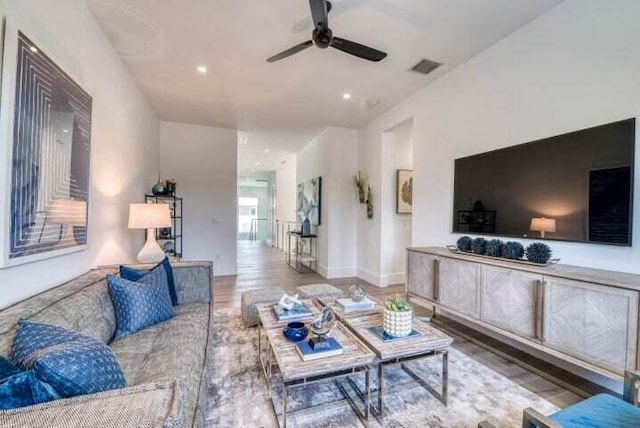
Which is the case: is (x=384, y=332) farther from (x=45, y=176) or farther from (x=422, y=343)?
(x=45, y=176)

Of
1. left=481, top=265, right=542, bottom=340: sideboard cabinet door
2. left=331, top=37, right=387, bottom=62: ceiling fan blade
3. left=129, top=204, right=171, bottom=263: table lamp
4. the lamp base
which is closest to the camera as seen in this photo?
left=481, top=265, right=542, bottom=340: sideboard cabinet door

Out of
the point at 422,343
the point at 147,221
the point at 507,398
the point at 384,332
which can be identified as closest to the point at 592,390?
the point at 507,398

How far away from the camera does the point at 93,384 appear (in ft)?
3.05

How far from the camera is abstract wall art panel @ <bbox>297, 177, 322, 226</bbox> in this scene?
19.9 feet

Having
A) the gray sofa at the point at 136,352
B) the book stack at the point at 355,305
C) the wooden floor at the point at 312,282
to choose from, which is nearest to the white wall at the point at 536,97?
the wooden floor at the point at 312,282

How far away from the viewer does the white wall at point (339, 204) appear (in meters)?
5.56

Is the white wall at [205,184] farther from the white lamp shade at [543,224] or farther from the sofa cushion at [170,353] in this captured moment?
the white lamp shade at [543,224]

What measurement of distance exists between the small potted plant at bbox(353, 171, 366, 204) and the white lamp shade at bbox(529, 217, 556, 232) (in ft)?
10.1

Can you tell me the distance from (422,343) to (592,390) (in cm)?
144

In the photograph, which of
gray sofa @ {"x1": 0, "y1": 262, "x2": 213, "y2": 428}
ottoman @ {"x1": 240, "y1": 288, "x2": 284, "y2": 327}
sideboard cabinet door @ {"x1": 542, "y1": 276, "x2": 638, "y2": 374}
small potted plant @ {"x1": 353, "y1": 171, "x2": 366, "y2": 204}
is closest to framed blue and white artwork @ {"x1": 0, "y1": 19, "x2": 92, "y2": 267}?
gray sofa @ {"x1": 0, "y1": 262, "x2": 213, "y2": 428}

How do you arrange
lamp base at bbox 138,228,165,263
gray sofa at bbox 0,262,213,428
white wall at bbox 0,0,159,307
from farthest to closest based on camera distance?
lamp base at bbox 138,228,165,263, white wall at bbox 0,0,159,307, gray sofa at bbox 0,262,213,428

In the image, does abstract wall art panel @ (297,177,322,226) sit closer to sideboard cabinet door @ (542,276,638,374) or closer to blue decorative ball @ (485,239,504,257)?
blue decorative ball @ (485,239,504,257)

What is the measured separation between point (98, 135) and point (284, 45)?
195cm

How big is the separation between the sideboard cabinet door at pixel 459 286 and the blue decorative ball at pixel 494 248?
21 centimetres
